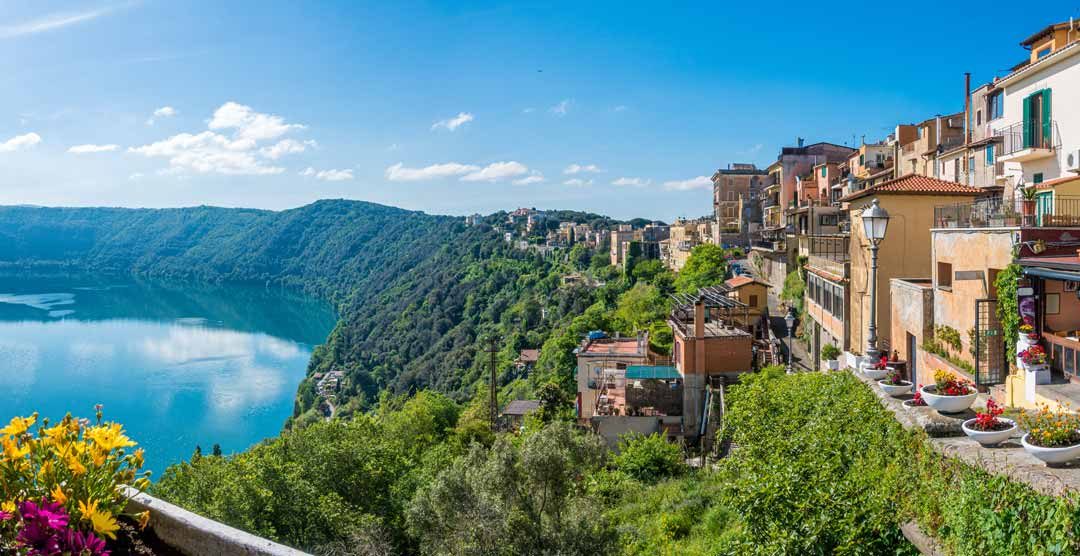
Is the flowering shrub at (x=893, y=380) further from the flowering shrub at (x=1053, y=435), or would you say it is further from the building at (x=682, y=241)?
the building at (x=682, y=241)

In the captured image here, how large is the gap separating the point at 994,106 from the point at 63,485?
30.0m

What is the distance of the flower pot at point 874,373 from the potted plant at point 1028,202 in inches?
186

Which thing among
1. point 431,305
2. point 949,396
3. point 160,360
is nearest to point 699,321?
point 949,396

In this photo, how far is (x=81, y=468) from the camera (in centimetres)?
248

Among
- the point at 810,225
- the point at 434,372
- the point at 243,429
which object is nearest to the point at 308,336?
the point at 434,372

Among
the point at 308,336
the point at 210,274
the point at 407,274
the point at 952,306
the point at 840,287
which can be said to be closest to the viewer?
the point at 952,306

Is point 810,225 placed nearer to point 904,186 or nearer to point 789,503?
point 904,186

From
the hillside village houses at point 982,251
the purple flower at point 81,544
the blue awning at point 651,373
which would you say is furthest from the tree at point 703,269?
the purple flower at point 81,544

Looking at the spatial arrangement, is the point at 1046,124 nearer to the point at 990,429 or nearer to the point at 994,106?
the point at 994,106

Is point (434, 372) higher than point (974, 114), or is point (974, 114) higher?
point (974, 114)

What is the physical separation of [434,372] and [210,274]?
137267mm

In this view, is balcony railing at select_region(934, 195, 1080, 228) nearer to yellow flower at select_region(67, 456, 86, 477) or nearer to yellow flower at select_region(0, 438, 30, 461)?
yellow flower at select_region(67, 456, 86, 477)

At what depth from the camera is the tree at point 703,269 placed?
1766 inches

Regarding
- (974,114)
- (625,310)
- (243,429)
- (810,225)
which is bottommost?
(243,429)
